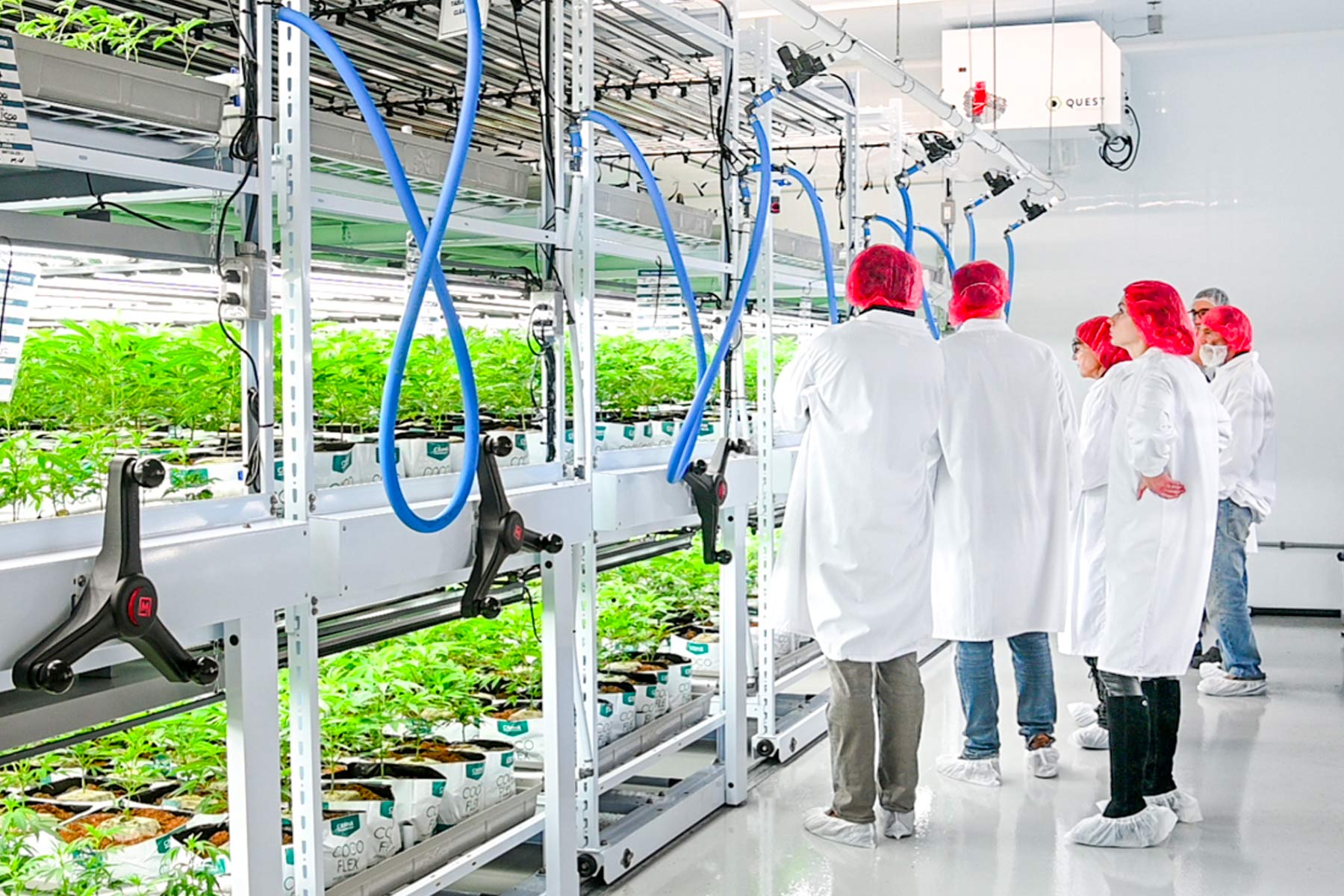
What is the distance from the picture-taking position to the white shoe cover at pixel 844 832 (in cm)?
371

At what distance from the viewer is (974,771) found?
169 inches

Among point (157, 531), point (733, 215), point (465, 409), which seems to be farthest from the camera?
point (733, 215)

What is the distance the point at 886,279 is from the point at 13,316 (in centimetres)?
239

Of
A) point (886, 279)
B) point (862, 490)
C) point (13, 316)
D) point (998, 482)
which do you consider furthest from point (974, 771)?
point (13, 316)

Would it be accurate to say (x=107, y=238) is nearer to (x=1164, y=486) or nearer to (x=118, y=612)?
(x=118, y=612)

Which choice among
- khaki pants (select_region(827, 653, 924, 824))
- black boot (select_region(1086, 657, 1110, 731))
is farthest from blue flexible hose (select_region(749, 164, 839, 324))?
black boot (select_region(1086, 657, 1110, 731))

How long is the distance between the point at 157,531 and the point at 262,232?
503 millimetres

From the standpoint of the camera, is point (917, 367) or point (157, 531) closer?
point (157, 531)

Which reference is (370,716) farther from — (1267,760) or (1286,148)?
(1286,148)

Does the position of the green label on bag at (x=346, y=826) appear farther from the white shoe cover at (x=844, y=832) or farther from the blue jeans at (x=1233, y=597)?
the blue jeans at (x=1233, y=597)

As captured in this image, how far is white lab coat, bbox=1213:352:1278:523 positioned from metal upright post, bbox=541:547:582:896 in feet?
12.1

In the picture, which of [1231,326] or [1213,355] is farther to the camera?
[1213,355]

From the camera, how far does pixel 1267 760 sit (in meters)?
4.59

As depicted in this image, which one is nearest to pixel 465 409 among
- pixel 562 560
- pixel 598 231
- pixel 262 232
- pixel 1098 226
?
pixel 262 232
